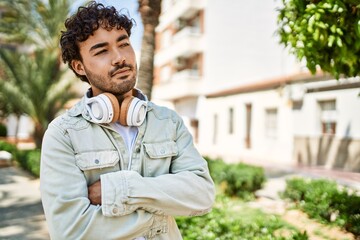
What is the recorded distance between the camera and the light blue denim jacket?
1396 millimetres

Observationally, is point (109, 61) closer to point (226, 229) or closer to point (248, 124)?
point (226, 229)

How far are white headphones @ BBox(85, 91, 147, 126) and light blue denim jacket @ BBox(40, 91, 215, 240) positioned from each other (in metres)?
0.05

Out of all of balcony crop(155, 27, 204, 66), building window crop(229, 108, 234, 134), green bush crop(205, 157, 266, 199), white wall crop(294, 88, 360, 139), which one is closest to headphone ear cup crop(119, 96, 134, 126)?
green bush crop(205, 157, 266, 199)

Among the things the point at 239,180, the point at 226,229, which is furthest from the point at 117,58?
the point at 239,180

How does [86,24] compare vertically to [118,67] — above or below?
above

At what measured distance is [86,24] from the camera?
1578 millimetres

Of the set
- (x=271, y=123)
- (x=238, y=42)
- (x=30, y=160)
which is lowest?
(x=30, y=160)

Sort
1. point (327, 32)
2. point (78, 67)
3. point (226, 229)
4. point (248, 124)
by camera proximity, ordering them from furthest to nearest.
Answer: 1. point (248, 124)
2. point (226, 229)
3. point (327, 32)
4. point (78, 67)

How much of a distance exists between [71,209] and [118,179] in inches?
7.9

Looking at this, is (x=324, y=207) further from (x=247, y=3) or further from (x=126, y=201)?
(x=247, y=3)

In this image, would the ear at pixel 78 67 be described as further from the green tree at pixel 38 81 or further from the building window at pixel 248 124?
the building window at pixel 248 124

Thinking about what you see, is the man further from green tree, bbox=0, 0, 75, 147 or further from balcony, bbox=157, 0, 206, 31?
balcony, bbox=157, 0, 206, 31

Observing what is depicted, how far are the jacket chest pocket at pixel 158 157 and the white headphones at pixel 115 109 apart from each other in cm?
12

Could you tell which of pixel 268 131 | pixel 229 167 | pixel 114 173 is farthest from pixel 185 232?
pixel 268 131
